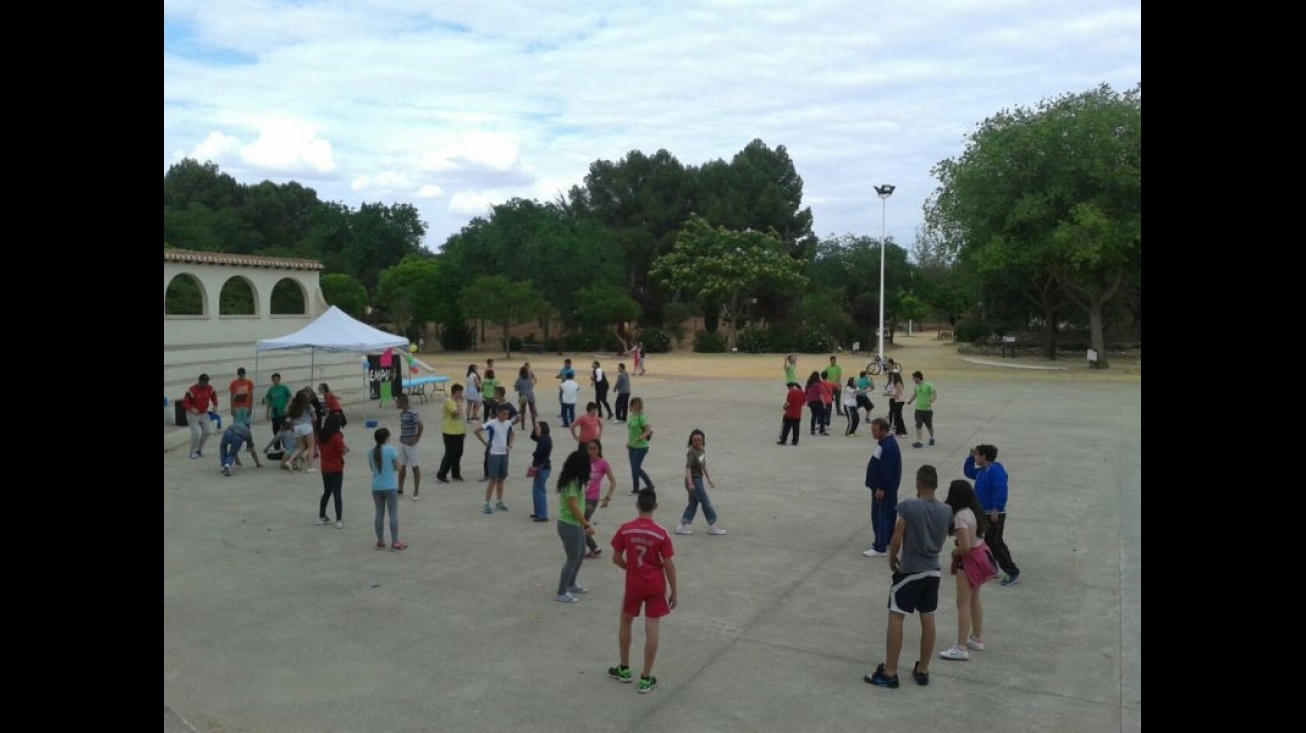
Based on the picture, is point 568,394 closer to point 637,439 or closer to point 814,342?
point 637,439

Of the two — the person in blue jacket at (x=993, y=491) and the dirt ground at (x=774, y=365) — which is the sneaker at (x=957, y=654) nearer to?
the person in blue jacket at (x=993, y=491)

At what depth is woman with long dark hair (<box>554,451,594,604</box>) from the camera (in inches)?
314

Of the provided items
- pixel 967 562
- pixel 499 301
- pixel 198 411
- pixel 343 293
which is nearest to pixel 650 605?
pixel 967 562

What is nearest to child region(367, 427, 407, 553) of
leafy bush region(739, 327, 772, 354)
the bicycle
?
the bicycle

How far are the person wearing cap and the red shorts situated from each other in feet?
41.2

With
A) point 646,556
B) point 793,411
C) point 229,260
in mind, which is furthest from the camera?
point 229,260

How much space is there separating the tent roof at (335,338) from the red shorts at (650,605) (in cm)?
1685

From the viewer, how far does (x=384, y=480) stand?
9820 millimetres

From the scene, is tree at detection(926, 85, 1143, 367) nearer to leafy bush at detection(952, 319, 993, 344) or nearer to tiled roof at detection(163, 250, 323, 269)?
leafy bush at detection(952, 319, 993, 344)

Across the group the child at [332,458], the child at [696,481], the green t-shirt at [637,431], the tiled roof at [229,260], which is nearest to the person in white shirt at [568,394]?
the green t-shirt at [637,431]

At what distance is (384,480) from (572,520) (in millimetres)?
2855

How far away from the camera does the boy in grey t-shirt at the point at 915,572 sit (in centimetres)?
627

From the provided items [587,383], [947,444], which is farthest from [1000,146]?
[947,444]
